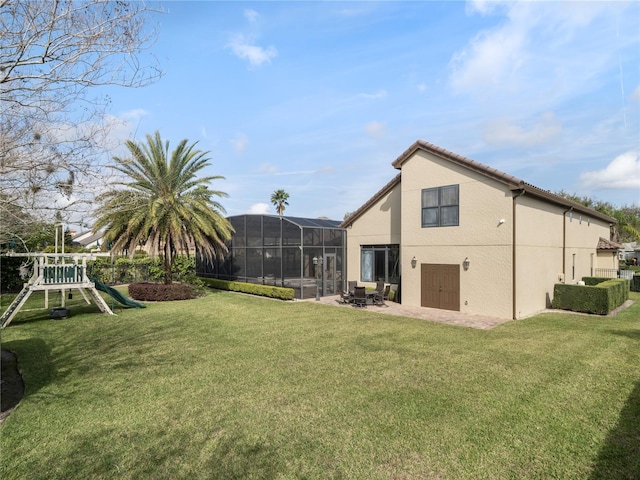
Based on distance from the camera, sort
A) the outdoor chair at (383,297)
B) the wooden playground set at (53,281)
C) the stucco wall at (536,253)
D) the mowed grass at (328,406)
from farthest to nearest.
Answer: the outdoor chair at (383,297) < the stucco wall at (536,253) < the wooden playground set at (53,281) < the mowed grass at (328,406)

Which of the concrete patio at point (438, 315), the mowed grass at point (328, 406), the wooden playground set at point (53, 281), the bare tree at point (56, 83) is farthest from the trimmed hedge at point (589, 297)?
the wooden playground set at point (53, 281)

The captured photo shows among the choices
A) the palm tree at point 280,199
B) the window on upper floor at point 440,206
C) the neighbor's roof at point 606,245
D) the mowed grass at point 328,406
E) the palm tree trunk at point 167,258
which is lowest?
the mowed grass at point 328,406

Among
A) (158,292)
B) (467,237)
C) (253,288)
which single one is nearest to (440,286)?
(467,237)

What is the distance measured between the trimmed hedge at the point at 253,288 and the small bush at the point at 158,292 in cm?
348

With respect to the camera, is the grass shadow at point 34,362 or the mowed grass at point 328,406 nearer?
the mowed grass at point 328,406

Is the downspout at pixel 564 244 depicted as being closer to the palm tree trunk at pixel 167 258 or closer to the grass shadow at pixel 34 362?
the grass shadow at pixel 34 362

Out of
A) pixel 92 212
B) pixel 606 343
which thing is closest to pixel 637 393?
pixel 606 343

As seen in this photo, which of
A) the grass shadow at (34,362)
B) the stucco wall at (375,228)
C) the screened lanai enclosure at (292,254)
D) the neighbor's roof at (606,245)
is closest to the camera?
the grass shadow at (34,362)

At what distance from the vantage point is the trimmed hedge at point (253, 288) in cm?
1753

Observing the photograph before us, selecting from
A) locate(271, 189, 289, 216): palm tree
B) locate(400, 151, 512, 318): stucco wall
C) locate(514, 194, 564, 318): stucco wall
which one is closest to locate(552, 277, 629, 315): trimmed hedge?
locate(514, 194, 564, 318): stucco wall

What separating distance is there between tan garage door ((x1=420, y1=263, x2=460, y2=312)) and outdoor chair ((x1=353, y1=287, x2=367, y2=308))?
255cm

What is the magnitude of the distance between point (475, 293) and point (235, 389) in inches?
415

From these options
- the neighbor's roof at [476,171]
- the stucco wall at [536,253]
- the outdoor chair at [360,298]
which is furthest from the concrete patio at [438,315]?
the neighbor's roof at [476,171]

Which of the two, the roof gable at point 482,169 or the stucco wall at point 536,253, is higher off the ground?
the roof gable at point 482,169
